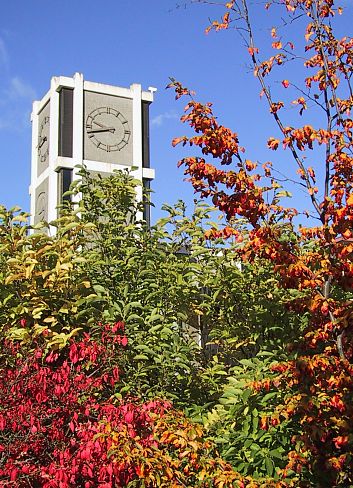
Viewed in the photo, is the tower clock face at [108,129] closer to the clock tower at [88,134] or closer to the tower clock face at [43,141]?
the clock tower at [88,134]

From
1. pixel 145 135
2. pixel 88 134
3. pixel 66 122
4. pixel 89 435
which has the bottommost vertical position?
pixel 89 435

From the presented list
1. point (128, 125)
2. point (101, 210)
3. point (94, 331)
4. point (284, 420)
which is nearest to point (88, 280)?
point (94, 331)

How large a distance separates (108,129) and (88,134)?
1394 mm

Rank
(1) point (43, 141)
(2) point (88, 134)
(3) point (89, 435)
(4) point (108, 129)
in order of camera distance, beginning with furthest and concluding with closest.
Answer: (1) point (43, 141) → (4) point (108, 129) → (2) point (88, 134) → (3) point (89, 435)

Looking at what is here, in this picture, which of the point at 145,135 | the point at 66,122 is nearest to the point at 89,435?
the point at 66,122

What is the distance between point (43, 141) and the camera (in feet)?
106

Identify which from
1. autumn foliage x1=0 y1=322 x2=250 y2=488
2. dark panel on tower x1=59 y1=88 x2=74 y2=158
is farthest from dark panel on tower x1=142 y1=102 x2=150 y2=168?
autumn foliage x1=0 y1=322 x2=250 y2=488

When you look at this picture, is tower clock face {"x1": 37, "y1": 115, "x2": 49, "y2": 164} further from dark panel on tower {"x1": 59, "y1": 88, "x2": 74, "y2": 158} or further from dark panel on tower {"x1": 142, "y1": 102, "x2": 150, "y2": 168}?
dark panel on tower {"x1": 142, "y1": 102, "x2": 150, "y2": 168}

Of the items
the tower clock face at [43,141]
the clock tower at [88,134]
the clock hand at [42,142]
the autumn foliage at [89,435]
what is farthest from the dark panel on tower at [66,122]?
the autumn foliage at [89,435]

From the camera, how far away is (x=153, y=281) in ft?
19.0

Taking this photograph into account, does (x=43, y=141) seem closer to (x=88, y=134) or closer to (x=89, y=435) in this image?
(x=88, y=134)

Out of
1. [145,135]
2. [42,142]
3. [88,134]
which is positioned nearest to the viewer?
[88,134]

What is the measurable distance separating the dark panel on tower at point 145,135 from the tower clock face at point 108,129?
90 cm

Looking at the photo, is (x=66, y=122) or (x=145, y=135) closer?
(x=66, y=122)
